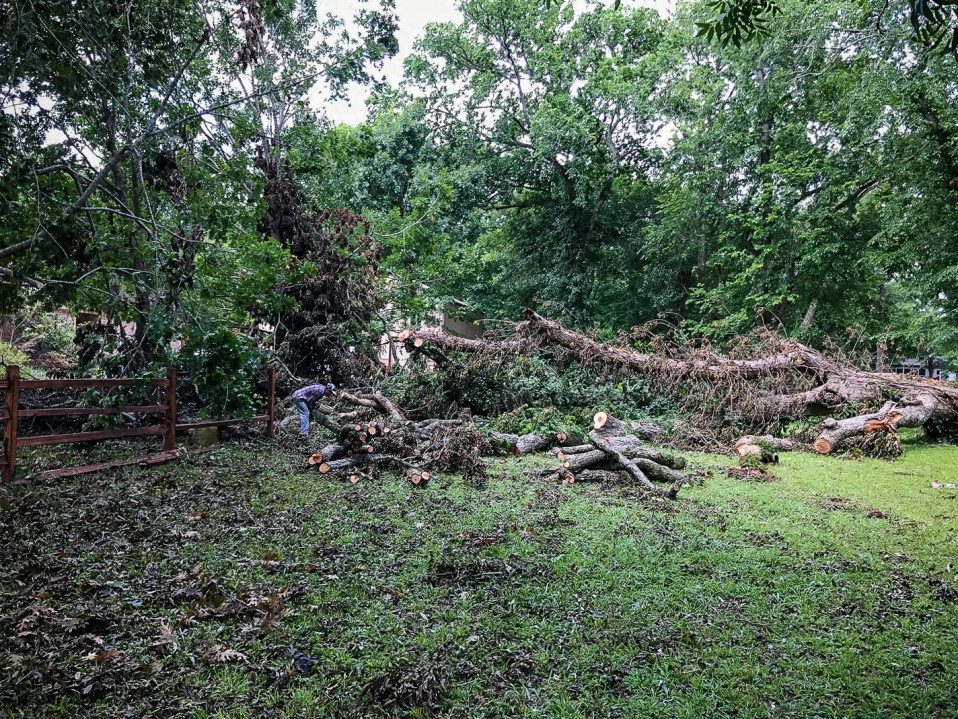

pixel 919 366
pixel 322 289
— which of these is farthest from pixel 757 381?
pixel 919 366

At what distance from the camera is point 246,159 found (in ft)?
26.7

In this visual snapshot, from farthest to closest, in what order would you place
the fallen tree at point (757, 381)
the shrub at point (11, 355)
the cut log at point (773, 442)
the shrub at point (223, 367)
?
the shrub at point (11, 355) < the fallen tree at point (757, 381) < the cut log at point (773, 442) < the shrub at point (223, 367)

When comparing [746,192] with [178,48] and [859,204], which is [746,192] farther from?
[178,48]

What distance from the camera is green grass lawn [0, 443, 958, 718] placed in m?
2.13

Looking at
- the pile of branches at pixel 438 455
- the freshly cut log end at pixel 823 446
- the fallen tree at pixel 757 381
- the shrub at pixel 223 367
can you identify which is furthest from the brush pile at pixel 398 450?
the freshly cut log end at pixel 823 446

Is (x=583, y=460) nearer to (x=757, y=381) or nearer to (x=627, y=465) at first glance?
(x=627, y=465)

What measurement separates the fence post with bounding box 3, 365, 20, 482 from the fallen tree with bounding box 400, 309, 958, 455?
5.88m

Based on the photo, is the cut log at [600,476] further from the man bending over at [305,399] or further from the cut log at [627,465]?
the man bending over at [305,399]

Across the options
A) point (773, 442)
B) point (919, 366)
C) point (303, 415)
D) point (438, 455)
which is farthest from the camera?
point (919, 366)

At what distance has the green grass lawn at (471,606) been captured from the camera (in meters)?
2.13

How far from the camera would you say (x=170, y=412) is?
268 inches

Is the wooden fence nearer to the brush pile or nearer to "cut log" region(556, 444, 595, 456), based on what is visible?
the brush pile

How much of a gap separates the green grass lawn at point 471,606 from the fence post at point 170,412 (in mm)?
1671

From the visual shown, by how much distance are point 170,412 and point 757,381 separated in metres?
9.90
